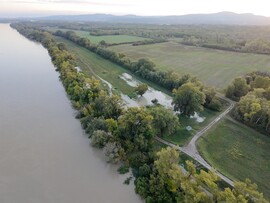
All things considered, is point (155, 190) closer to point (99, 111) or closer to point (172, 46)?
point (99, 111)

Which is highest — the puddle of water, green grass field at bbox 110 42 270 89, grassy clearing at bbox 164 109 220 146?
grassy clearing at bbox 164 109 220 146

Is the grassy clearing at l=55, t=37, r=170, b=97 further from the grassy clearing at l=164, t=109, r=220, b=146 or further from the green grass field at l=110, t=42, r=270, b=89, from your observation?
the grassy clearing at l=164, t=109, r=220, b=146

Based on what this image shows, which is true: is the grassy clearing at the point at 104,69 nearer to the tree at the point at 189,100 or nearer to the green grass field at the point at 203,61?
the green grass field at the point at 203,61

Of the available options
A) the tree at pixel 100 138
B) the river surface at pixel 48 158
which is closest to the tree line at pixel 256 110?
the tree at pixel 100 138

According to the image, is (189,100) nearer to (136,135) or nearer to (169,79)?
(136,135)

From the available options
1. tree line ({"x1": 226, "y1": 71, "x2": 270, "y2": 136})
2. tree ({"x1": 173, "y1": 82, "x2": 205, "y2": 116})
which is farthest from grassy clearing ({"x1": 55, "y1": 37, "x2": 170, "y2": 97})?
tree line ({"x1": 226, "y1": 71, "x2": 270, "y2": 136})

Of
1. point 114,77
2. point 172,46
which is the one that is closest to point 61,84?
point 114,77
